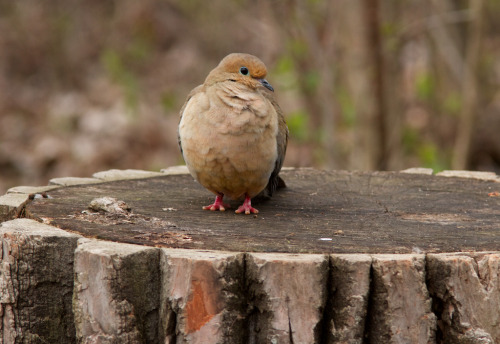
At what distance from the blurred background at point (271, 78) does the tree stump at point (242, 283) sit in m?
4.55

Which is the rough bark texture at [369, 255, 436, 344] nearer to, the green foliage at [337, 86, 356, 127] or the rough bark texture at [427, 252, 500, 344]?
the rough bark texture at [427, 252, 500, 344]

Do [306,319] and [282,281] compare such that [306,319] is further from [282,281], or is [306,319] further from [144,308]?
[144,308]

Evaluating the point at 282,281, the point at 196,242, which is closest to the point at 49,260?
the point at 196,242

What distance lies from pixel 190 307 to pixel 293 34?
21.7ft

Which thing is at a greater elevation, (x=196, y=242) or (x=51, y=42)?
(x=51, y=42)

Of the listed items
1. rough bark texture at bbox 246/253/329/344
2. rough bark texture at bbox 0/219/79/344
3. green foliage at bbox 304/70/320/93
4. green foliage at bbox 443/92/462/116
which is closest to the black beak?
rough bark texture at bbox 246/253/329/344

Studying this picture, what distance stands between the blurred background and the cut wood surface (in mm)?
3094

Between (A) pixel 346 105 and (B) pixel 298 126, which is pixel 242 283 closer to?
(B) pixel 298 126

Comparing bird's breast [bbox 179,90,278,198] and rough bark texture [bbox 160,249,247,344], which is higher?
bird's breast [bbox 179,90,278,198]

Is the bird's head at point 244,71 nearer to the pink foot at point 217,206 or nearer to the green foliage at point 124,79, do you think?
the pink foot at point 217,206

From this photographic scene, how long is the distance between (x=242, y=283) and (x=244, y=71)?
1.41m

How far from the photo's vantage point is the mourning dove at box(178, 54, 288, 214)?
3.77 metres

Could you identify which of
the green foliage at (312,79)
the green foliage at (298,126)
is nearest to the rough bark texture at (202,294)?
the green foliage at (298,126)

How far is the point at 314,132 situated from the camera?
9141 millimetres
